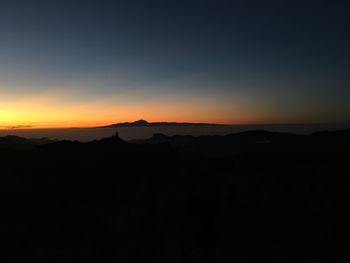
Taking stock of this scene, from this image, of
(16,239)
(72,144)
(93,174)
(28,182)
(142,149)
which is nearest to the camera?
(16,239)

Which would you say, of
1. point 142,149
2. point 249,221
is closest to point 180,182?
point 249,221

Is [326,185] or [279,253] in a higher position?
[326,185]

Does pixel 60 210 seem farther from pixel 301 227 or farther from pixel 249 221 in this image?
pixel 301 227

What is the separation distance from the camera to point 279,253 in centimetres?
2231

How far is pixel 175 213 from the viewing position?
87.2ft

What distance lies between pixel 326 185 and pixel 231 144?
219 ft

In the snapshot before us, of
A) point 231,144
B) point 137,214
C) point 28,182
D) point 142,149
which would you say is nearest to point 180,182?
point 137,214

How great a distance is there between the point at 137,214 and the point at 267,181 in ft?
41.1

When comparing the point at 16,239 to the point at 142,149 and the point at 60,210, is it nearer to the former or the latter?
the point at 60,210

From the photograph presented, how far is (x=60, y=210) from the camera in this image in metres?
29.3

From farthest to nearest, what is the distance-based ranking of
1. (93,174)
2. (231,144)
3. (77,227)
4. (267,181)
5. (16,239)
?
1. (231,144)
2. (93,174)
3. (267,181)
4. (77,227)
5. (16,239)

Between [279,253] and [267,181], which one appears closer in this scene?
[279,253]

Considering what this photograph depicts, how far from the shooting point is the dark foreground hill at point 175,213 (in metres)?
22.5

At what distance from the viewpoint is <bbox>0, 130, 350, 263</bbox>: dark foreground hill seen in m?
22.5
